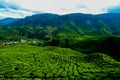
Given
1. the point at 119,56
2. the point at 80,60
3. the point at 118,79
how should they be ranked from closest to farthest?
the point at 118,79
the point at 80,60
the point at 119,56

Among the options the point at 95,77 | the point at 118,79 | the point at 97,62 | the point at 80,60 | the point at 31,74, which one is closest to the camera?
the point at 118,79

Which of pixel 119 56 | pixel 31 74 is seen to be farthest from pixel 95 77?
pixel 119 56

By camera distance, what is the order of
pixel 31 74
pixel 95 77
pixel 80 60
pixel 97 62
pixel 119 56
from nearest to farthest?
pixel 95 77 < pixel 31 74 < pixel 97 62 < pixel 80 60 < pixel 119 56

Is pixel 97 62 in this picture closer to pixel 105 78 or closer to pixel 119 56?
pixel 119 56

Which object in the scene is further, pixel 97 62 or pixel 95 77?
pixel 97 62

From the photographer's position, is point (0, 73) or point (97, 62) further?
point (97, 62)

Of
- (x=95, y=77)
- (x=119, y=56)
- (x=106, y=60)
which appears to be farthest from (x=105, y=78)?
(x=119, y=56)

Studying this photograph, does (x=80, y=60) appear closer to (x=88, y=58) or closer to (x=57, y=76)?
(x=88, y=58)

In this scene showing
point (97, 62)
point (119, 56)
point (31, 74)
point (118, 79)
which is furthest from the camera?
point (119, 56)
